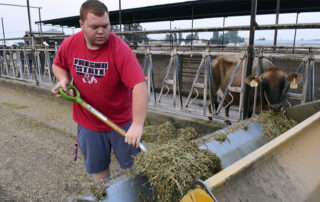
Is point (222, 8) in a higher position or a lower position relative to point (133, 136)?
higher

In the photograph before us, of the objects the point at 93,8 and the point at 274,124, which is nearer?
the point at 93,8

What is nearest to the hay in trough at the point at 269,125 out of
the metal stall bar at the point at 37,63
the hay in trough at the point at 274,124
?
the hay in trough at the point at 274,124

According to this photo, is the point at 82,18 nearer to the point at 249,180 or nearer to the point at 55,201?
the point at 249,180

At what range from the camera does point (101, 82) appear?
2000mm

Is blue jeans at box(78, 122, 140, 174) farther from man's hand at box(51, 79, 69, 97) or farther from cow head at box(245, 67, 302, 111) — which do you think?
cow head at box(245, 67, 302, 111)

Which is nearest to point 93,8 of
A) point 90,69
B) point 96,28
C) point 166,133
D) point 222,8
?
point 96,28

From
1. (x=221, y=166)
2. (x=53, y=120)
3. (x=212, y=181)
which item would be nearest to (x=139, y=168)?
(x=212, y=181)

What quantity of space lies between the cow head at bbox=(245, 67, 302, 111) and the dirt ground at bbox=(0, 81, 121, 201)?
7.99 ft

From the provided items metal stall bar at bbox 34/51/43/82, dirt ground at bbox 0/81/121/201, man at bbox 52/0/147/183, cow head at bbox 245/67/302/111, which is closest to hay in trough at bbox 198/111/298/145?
cow head at bbox 245/67/302/111

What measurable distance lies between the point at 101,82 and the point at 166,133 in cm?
265

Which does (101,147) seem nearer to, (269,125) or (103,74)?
(103,74)

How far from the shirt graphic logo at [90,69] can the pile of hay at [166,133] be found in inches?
99.4

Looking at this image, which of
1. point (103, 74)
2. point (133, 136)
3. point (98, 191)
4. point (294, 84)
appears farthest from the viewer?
point (294, 84)

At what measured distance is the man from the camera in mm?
1775
